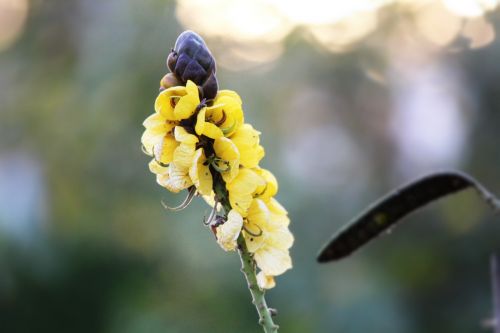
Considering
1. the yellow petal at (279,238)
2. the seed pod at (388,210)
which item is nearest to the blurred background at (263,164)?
the seed pod at (388,210)

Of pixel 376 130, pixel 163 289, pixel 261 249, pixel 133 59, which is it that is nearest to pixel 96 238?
pixel 163 289

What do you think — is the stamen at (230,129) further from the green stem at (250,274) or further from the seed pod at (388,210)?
the seed pod at (388,210)

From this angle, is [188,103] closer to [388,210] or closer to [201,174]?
[201,174]

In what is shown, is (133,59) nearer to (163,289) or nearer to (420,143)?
(163,289)

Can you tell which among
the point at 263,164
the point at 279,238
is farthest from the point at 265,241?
the point at 263,164

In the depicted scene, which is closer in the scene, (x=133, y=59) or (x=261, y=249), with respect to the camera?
(x=261, y=249)

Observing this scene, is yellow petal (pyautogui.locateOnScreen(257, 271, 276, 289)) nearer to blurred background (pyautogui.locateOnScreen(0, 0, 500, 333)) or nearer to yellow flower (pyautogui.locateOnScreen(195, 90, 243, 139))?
yellow flower (pyautogui.locateOnScreen(195, 90, 243, 139))
